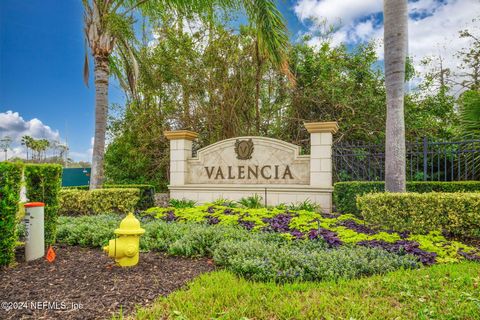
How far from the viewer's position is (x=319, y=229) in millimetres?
5191

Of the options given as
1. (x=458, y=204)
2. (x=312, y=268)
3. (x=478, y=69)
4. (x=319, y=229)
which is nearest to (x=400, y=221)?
(x=458, y=204)

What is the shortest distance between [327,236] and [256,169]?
4731mm

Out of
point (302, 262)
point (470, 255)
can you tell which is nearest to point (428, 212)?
point (470, 255)

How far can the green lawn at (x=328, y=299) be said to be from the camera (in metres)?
2.65

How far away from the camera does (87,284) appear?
130 inches

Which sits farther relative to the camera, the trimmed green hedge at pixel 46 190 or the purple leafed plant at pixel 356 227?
the purple leafed plant at pixel 356 227

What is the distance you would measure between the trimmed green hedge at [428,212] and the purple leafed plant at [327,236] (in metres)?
1.52

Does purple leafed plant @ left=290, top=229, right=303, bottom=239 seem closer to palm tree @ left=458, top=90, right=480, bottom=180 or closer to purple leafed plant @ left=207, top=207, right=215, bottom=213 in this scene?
purple leafed plant @ left=207, top=207, right=215, bottom=213

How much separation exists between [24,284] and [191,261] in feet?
5.84

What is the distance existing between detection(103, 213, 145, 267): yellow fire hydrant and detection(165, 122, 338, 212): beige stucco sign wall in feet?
18.6

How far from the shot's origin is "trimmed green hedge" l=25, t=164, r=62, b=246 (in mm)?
4746

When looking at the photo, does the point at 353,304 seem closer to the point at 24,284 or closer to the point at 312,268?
the point at 312,268

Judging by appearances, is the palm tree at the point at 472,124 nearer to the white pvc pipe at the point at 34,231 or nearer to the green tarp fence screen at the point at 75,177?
the white pvc pipe at the point at 34,231

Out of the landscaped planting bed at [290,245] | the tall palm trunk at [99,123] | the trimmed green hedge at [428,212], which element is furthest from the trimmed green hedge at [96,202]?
the trimmed green hedge at [428,212]
